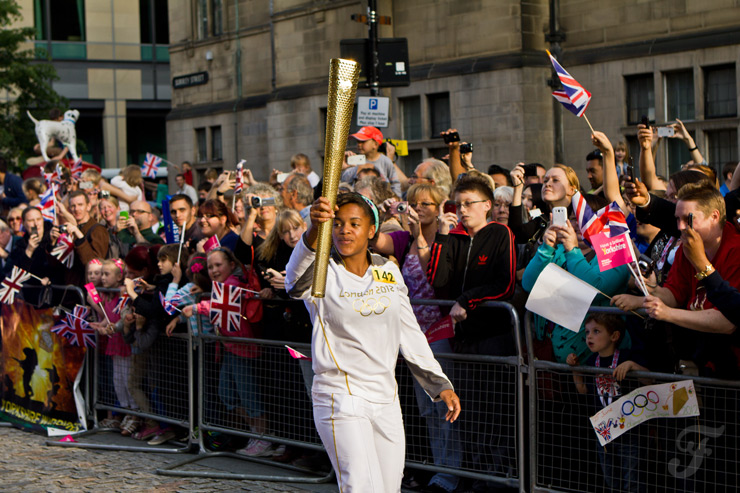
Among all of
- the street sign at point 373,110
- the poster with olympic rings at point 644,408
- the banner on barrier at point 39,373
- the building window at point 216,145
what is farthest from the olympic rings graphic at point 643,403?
the building window at point 216,145

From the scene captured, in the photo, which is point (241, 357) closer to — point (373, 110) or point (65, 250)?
point (65, 250)

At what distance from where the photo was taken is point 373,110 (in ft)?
45.0

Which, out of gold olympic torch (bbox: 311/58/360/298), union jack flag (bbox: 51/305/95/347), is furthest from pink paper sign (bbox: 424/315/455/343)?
union jack flag (bbox: 51/305/95/347)

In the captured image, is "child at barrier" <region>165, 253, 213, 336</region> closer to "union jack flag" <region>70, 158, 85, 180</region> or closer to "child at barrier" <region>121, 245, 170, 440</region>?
"child at barrier" <region>121, 245, 170, 440</region>

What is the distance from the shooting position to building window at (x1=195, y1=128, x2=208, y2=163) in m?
30.2

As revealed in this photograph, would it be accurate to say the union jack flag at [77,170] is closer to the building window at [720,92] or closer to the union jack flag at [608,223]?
the union jack flag at [608,223]

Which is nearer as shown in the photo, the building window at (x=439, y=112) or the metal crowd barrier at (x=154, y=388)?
the metal crowd barrier at (x=154, y=388)

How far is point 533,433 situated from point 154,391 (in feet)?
13.5

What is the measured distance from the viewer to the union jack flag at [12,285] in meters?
10.4

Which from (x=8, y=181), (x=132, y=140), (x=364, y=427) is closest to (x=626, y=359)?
(x=364, y=427)

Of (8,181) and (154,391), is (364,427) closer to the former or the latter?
(154,391)

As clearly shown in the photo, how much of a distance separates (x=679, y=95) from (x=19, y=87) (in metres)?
20.7

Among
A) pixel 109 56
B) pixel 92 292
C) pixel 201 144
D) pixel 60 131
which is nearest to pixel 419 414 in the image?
pixel 92 292

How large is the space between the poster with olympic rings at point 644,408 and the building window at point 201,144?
82.2 ft
